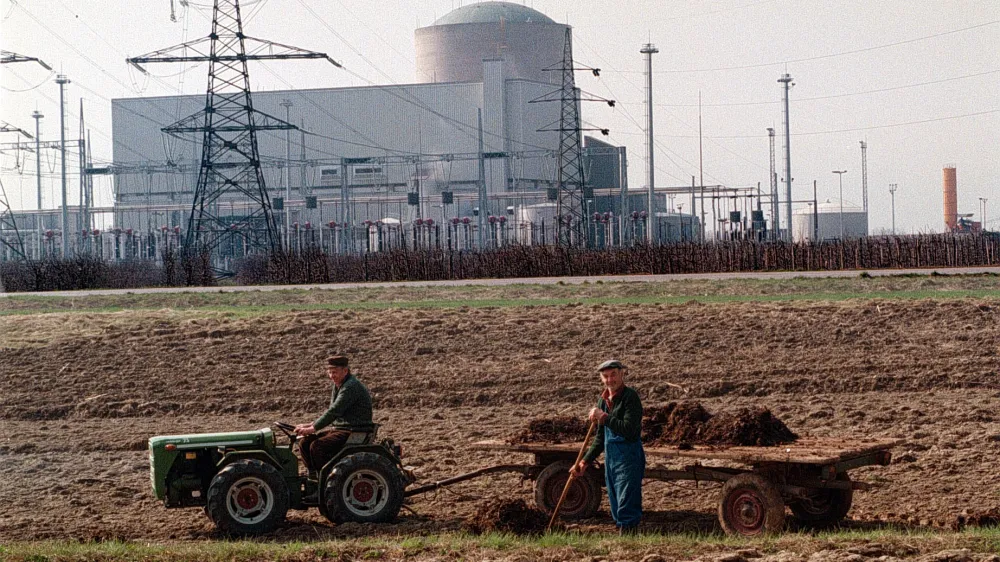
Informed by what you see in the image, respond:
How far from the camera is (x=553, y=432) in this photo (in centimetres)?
1221

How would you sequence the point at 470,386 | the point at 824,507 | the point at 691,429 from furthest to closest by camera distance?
the point at 470,386, the point at 691,429, the point at 824,507

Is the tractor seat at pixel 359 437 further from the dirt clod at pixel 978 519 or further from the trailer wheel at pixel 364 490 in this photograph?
the dirt clod at pixel 978 519

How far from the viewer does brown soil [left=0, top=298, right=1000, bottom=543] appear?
12570mm

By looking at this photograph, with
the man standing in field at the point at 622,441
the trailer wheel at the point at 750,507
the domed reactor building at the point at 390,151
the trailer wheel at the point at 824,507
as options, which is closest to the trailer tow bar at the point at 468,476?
the man standing in field at the point at 622,441

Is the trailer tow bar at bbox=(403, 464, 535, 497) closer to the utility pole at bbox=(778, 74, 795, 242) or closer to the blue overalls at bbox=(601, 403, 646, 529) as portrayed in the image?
the blue overalls at bbox=(601, 403, 646, 529)

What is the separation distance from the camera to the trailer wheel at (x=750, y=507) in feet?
33.6

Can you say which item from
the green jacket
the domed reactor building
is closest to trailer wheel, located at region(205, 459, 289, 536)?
the green jacket

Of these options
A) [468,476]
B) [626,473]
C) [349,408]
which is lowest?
[468,476]

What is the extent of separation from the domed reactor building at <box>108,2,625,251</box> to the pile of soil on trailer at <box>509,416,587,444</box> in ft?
223

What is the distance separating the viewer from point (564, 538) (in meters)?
10.1

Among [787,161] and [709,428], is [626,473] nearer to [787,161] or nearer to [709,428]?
[709,428]

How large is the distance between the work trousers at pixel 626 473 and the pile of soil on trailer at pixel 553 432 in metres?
1.68

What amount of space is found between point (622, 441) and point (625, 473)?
10.7 inches

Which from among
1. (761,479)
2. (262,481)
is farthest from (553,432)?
(262,481)
